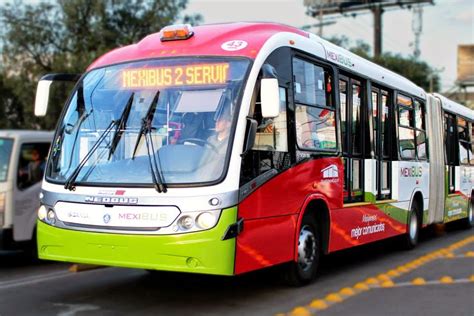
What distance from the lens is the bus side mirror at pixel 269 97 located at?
586cm

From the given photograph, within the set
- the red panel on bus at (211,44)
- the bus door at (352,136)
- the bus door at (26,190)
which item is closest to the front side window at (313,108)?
the bus door at (352,136)

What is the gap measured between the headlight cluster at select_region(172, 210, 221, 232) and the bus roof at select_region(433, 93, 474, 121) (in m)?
8.72

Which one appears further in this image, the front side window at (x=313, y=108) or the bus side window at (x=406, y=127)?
the bus side window at (x=406, y=127)

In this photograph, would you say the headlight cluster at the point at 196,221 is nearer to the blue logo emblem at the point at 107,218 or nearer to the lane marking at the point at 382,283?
the blue logo emblem at the point at 107,218

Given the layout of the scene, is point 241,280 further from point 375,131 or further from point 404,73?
point 404,73

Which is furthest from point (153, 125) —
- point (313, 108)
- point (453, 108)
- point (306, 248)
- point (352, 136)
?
point (453, 108)

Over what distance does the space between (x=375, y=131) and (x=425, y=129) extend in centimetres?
301

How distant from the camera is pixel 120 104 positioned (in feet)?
20.9

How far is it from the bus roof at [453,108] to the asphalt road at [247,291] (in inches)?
181

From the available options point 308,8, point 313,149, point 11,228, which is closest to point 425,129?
point 313,149

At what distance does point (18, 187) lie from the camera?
908 cm

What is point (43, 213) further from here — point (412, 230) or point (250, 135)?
point (412, 230)

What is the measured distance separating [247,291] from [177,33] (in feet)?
10.1

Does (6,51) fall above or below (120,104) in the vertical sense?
above
